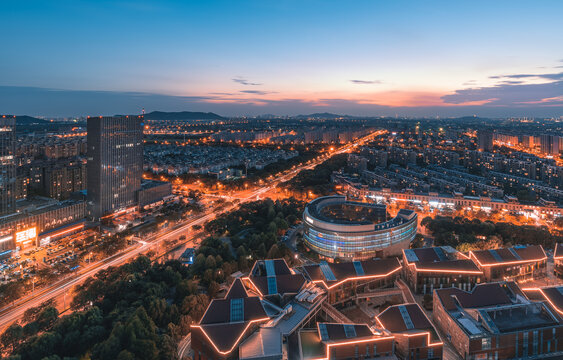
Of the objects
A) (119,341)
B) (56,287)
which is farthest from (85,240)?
(119,341)

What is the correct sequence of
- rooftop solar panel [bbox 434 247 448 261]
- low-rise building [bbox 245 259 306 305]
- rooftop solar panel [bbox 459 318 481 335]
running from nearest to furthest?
rooftop solar panel [bbox 459 318 481 335], low-rise building [bbox 245 259 306 305], rooftop solar panel [bbox 434 247 448 261]

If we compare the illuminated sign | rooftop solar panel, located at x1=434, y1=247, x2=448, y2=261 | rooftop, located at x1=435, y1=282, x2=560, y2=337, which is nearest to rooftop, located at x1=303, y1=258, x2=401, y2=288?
rooftop solar panel, located at x1=434, y1=247, x2=448, y2=261

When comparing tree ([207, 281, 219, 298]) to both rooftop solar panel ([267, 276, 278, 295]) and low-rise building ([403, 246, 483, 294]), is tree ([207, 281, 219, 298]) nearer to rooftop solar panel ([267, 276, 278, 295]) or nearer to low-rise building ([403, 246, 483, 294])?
rooftop solar panel ([267, 276, 278, 295])

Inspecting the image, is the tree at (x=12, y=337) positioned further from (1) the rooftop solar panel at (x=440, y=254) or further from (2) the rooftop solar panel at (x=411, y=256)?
(1) the rooftop solar panel at (x=440, y=254)

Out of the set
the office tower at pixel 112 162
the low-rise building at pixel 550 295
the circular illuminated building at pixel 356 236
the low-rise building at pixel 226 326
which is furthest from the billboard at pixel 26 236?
the low-rise building at pixel 550 295

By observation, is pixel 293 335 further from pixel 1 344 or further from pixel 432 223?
pixel 432 223

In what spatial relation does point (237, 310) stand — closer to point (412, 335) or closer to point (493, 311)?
point (412, 335)
